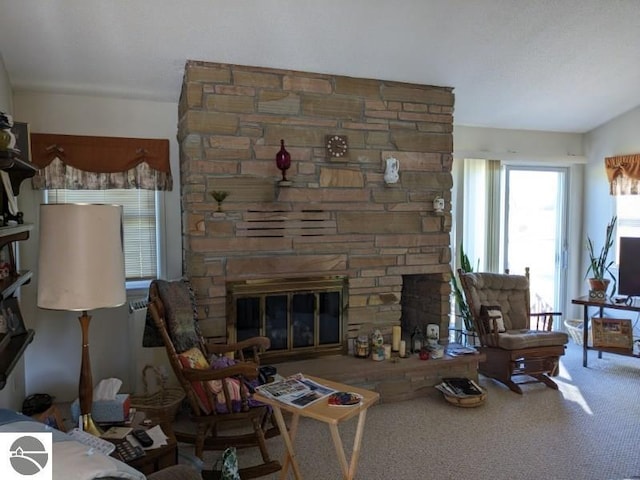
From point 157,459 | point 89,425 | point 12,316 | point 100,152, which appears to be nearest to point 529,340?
point 157,459

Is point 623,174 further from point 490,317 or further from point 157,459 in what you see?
point 157,459

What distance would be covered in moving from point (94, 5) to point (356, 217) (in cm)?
227

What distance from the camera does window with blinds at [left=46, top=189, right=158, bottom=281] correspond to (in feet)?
13.0

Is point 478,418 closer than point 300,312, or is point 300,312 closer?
point 478,418

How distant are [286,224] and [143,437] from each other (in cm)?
205

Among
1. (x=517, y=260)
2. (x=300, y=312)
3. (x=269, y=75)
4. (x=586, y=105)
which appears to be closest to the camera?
(x=269, y=75)

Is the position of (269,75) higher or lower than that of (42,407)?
higher

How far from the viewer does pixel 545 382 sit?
408 centimetres

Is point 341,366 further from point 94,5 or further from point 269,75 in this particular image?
point 94,5

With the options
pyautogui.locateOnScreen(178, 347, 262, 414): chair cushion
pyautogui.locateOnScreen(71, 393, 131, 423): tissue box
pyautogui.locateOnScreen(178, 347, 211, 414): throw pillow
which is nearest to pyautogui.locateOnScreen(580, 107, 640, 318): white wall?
pyautogui.locateOnScreen(178, 347, 262, 414): chair cushion

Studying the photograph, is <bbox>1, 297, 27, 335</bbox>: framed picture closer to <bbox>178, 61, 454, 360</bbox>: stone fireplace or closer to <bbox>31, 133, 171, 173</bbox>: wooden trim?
<bbox>178, 61, 454, 360</bbox>: stone fireplace

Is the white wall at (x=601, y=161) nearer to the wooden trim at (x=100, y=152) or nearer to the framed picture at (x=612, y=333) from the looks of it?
the framed picture at (x=612, y=333)

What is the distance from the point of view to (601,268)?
4.98m

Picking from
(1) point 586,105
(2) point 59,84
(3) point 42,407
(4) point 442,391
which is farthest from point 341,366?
(1) point 586,105
